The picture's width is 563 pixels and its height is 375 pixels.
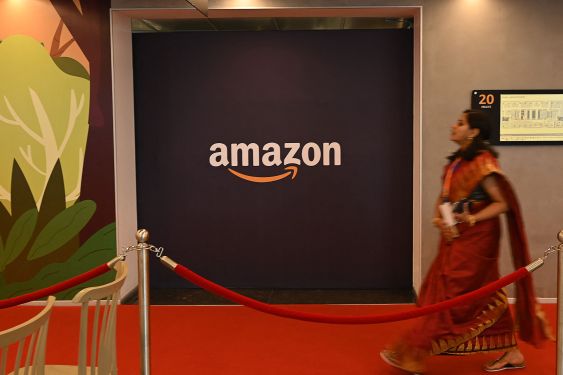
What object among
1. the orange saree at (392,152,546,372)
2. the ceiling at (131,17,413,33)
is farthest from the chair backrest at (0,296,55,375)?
the ceiling at (131,17,413,33)

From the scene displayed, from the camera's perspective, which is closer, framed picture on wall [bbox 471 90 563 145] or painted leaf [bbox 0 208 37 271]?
framed picture on wall [bbox 471 90 563 145]

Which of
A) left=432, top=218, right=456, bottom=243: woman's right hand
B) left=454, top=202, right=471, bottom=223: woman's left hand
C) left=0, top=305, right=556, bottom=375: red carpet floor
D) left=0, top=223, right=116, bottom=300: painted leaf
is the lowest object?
left=0, top=305, right=556, bottom=375: red carpet floor

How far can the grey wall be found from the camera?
4867 millimetres

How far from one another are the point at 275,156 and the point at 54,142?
1.92 m

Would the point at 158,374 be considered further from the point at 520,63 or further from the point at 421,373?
the point at 520,63

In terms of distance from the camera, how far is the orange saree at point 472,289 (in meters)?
3.35

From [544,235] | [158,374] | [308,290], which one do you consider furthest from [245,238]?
[544,235]

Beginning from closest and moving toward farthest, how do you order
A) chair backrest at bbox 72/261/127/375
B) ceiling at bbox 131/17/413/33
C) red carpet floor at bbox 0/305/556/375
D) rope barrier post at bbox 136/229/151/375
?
chair backrest at bbox 72/261/127/375
rope barrier post at bbox 136/229/151/375
red carpet floor at bbox 0/305/556/375
ceiling at bbox 131/17/413/33

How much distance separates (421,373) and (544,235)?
220 centimetres

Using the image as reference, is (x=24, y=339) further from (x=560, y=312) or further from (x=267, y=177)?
(x=267, y=177)

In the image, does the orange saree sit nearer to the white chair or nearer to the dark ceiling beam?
the white chair

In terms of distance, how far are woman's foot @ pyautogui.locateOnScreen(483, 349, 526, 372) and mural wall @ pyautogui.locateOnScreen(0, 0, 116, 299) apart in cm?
309

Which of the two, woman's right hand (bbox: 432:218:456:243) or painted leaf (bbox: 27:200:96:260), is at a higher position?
woman's right hand (bbox: 432:218:456:243)

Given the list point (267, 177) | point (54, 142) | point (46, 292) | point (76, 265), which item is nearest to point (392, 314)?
point (46, 292)
